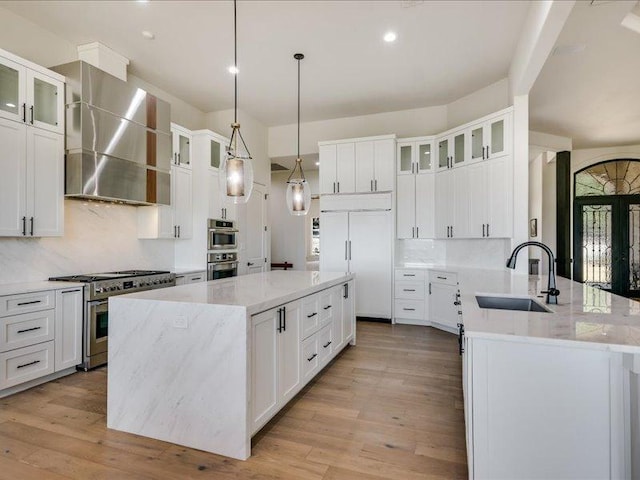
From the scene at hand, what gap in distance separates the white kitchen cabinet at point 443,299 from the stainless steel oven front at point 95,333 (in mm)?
3889

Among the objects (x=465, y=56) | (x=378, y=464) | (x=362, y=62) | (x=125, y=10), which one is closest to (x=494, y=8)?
(x=465, y=56)

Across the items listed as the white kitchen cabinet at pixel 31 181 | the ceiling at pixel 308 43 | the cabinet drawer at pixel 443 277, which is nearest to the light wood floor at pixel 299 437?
the white kitchen cabinet at pixel 31 181

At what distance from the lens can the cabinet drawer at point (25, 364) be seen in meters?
2.81

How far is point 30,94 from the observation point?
3.13 metres

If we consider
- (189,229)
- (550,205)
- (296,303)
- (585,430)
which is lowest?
(585,430)

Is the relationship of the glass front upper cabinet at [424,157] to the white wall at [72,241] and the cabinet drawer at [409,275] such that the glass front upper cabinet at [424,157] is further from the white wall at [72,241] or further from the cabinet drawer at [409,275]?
the white wall at [72,241]

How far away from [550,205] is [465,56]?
4728 mm

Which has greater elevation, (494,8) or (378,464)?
(494,8)

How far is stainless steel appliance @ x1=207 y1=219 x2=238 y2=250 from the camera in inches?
195

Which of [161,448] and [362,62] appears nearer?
[161,448]

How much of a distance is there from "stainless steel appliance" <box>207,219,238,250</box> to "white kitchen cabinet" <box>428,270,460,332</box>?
2917 mm

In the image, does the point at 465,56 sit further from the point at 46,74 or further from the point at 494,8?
the point at 46,74

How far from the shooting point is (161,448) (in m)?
2.11

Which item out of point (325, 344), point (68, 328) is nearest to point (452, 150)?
point (325, 344)
